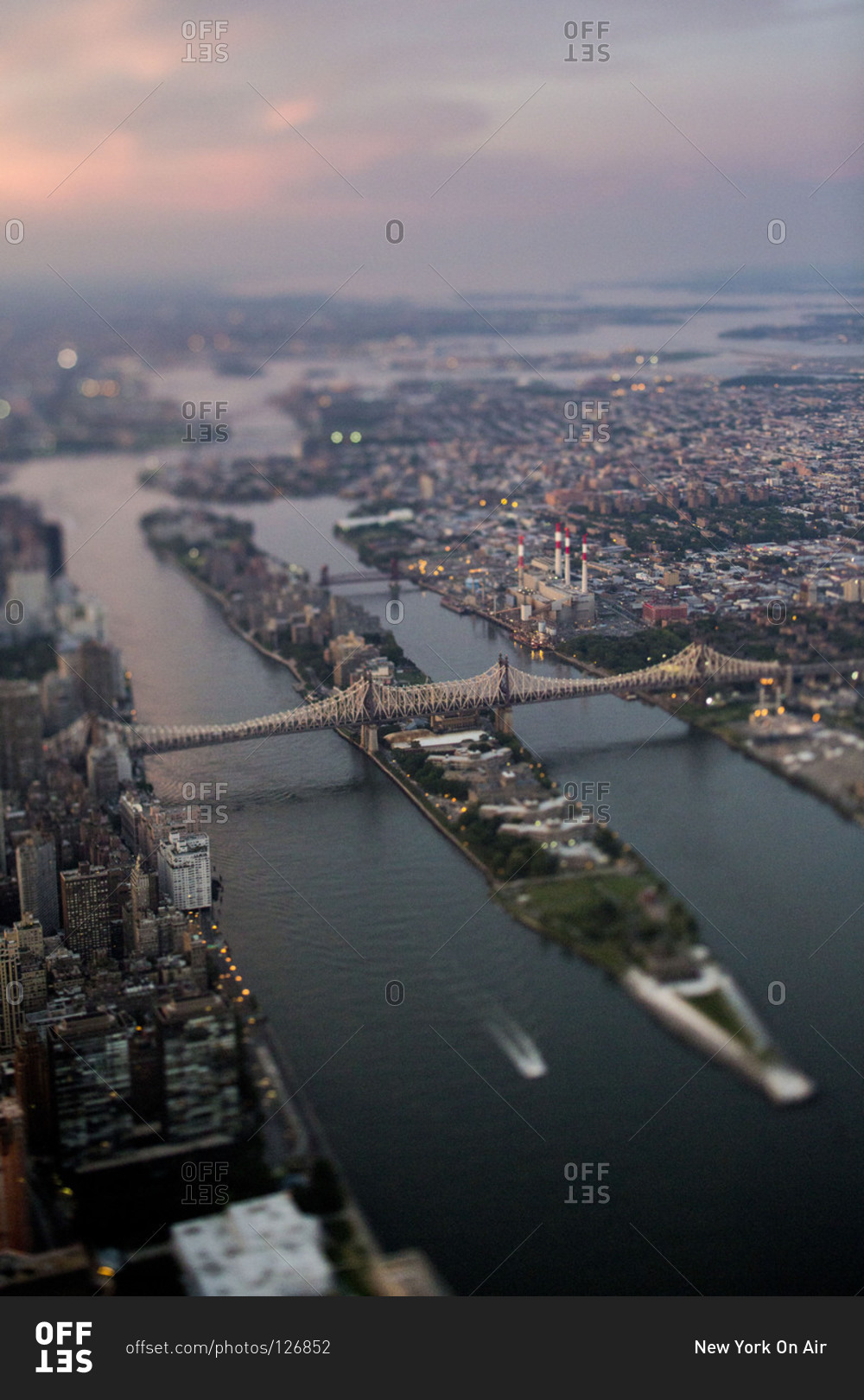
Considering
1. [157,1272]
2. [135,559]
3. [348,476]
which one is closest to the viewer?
[157,1272]

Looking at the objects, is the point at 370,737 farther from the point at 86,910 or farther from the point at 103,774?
the point at 86,910

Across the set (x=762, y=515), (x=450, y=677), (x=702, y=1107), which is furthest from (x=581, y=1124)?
(x=762, y=515)

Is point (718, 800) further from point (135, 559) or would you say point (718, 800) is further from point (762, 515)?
point (135, 559)
